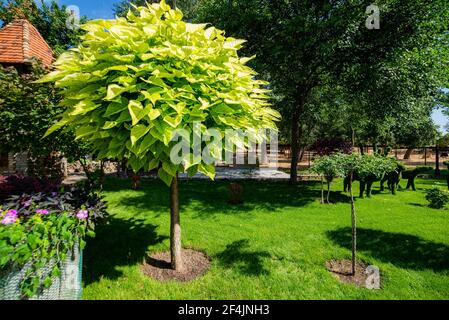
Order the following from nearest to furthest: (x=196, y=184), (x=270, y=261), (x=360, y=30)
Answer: (x=270, y=261)
(x=360, y=30)
(x=196, y=184)

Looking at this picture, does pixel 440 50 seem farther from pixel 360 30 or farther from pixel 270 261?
pixel 270 261

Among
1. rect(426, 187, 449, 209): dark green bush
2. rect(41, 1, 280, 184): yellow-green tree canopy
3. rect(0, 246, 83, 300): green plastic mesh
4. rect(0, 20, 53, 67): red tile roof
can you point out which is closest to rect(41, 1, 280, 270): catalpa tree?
rect(41, 1, 280, 184): yellow-green tree canopy

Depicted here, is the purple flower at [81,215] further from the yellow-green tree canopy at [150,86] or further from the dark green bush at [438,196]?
the dark green bush at [438,196]

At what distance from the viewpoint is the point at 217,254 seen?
5.65 meters

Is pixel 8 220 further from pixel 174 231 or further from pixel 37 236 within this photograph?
pixel 174 231

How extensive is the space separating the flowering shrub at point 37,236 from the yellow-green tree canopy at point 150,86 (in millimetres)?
1115

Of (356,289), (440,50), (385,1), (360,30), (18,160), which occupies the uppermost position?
(385,1)

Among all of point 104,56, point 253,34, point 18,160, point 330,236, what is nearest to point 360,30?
point 253,34

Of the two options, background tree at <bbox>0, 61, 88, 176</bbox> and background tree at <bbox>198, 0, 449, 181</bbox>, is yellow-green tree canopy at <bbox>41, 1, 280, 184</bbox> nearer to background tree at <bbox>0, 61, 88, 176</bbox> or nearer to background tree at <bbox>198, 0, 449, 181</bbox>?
background tree at <bbox>0, 61, 88, 176</bbox>

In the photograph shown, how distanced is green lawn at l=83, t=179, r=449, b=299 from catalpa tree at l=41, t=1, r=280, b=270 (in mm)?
2408

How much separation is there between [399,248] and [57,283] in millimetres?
7274

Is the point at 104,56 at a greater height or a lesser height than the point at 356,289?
greater

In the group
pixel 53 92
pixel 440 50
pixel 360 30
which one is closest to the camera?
pixel 53 92

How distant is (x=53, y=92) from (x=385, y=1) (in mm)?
12846
